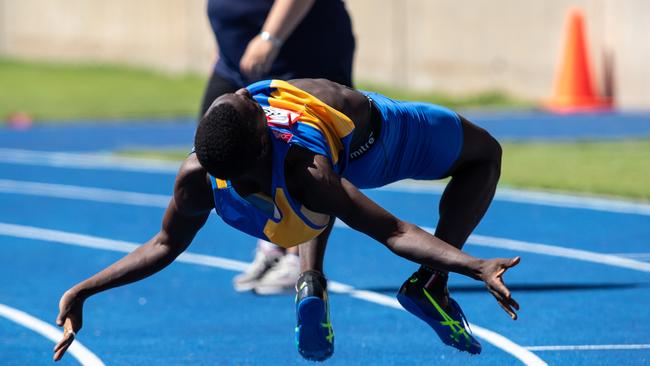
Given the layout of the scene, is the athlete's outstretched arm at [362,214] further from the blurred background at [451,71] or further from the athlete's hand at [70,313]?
the blurred background at [451,71]

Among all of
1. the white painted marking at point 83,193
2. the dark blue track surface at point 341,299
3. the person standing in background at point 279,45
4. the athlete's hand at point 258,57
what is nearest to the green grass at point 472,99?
the white painted marking at point 83,193

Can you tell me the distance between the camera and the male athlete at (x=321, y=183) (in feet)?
14.8

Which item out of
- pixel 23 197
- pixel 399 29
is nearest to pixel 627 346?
pixel 23 197

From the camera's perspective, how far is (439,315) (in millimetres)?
5297

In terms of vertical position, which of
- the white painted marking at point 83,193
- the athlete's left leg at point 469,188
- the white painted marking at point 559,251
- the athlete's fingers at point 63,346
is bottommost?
the white painted marking at point 83,193

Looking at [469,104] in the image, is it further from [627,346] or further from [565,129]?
[627,346]

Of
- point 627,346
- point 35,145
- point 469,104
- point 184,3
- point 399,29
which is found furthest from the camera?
point 184,3

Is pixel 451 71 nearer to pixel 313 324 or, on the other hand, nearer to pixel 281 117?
pixel 313 324

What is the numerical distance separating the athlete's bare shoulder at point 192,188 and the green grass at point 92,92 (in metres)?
16.2

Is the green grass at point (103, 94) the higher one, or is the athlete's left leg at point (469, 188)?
the athlete's left leg at point (469, 188)

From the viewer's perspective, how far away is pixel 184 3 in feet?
87.9

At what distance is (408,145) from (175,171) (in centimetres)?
842

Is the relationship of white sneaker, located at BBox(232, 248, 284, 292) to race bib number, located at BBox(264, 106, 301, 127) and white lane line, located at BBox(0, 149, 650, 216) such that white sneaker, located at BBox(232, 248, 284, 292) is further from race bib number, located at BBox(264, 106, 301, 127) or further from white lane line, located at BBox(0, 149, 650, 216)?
white lane line, located at BBox(0, 149, 650, 216)

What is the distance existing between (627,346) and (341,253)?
3.21m
